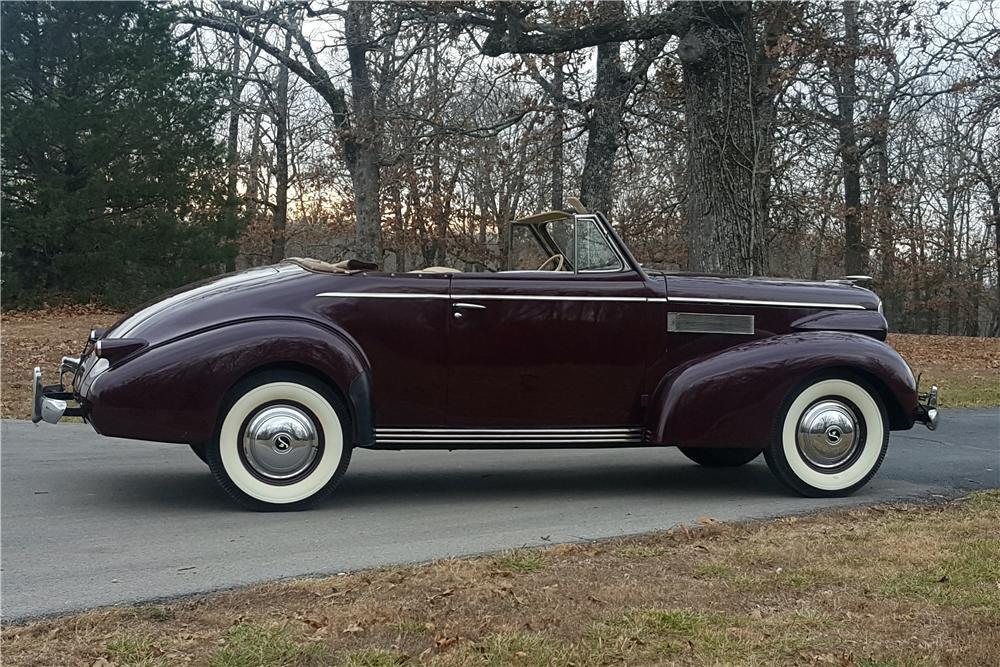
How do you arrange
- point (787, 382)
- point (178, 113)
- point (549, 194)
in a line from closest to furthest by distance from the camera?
1. point (787, 382)
2. point (178, 113)
3. point (549, 194)

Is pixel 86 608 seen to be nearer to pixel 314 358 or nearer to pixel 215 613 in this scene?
pixel 215 613

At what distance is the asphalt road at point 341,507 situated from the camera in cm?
411

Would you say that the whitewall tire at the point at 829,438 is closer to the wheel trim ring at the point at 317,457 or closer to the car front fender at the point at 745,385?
the car front fender at the point at 745,385

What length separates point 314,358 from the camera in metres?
5.30

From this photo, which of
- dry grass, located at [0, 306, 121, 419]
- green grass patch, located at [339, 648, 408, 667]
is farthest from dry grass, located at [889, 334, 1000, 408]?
dry grass, located at [0, 306, 121, 419]

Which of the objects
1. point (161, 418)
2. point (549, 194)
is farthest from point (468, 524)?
point (549, 194)

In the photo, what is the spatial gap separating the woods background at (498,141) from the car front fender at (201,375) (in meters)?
6.71

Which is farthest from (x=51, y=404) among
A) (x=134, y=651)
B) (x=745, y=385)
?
(x=745, y=385)

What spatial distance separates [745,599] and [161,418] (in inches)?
122

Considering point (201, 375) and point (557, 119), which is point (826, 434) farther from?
point (557, 119)

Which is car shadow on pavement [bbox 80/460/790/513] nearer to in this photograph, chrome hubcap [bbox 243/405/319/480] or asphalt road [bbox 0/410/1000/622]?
asphalt road [bbox 0/410/1000/622]

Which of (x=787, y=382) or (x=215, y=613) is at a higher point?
(x=787, y=382)

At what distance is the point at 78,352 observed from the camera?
43.7 feet

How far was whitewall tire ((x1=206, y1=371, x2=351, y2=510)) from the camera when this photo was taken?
5234mm
